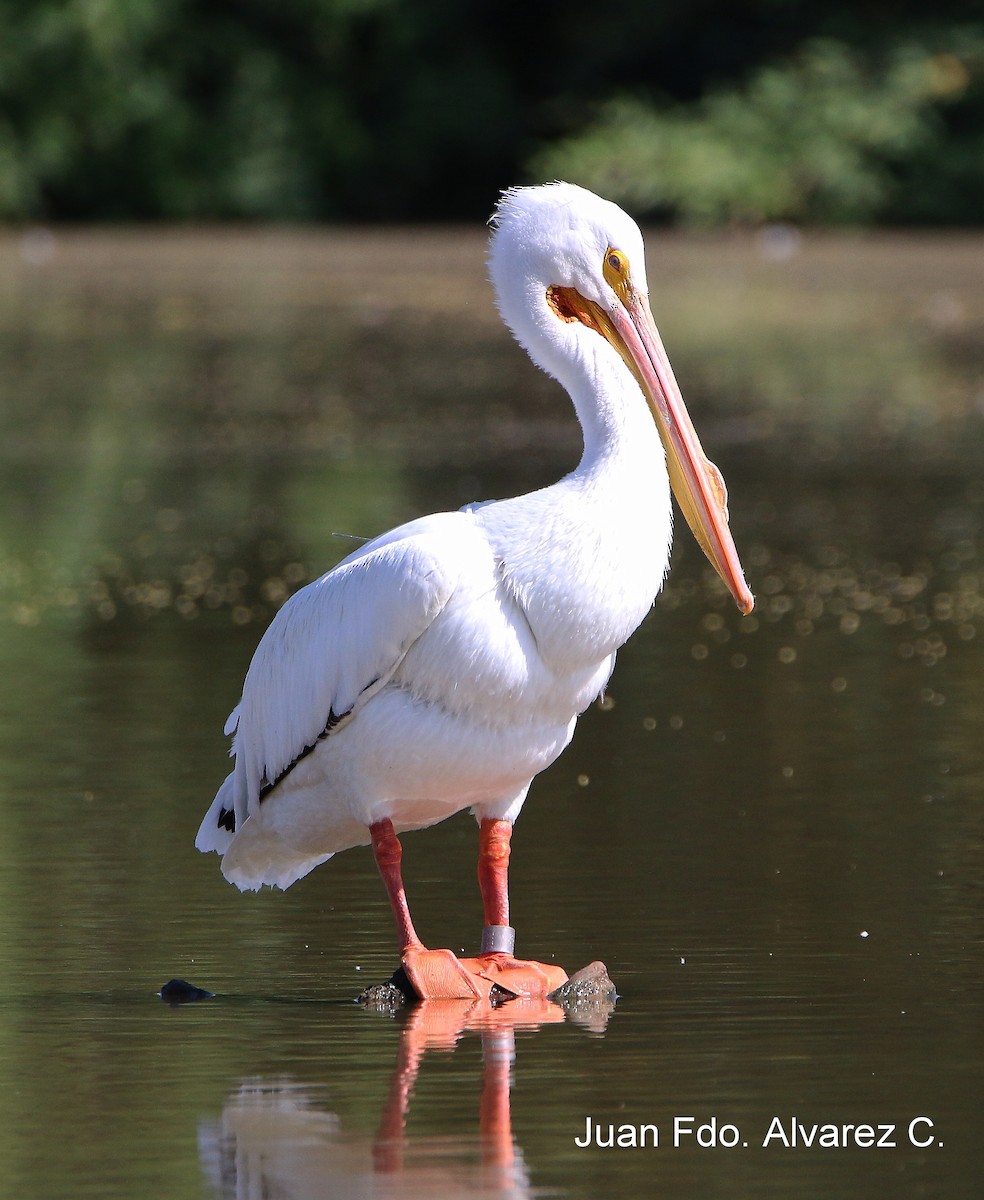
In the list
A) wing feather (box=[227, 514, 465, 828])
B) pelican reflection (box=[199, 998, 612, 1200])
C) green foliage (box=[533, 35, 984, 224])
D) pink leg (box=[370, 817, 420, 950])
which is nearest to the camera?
pelican reflection (box=[199, 998, 612, 1200])

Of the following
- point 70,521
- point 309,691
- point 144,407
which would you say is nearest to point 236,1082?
point 309,691

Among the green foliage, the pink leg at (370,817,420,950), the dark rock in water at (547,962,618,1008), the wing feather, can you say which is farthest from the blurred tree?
the dark rock in water at (547,962,618,1008)

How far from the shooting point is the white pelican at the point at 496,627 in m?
4.06

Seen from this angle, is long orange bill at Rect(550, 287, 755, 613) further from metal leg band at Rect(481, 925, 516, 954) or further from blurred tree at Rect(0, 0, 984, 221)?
blurred tree at Rect(0, 0, 984, 221)

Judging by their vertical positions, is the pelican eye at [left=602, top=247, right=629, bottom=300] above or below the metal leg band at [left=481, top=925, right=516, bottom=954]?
above

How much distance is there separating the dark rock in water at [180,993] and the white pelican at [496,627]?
1.17ft

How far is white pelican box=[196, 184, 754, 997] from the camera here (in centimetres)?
406

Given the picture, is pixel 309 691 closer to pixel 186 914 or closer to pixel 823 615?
pixel 186 914

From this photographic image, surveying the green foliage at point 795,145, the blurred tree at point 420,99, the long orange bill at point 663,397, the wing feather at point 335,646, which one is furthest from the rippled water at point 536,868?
the blurred tree at point 420,99

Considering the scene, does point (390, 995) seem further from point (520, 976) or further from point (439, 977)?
point (520, 976)

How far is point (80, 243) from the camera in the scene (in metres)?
27.8

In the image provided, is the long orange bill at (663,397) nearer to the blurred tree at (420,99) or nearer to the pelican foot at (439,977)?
the pelican foot at (439,977)

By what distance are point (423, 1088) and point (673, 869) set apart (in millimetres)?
1323

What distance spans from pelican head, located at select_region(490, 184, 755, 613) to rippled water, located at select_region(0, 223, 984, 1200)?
0.76 m
